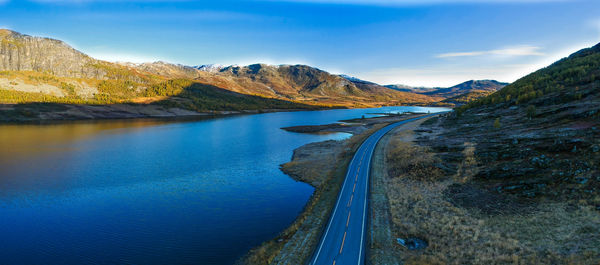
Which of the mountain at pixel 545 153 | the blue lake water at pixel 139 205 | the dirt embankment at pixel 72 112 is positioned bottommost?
the blue lake water at pixel 139 205

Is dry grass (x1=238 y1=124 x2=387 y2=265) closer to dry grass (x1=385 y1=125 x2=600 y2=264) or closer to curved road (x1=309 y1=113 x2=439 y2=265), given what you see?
curved road (x1=309 y1=113 x2=439 y2=265)

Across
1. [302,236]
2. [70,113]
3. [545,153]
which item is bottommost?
[302,236]

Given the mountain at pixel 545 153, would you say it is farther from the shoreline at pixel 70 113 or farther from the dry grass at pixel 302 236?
the shoreline at pixel 70 113

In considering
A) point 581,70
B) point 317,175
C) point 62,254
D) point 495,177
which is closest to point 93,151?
point 62,254

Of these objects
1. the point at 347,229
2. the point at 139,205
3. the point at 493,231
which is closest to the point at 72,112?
the point at 139,205

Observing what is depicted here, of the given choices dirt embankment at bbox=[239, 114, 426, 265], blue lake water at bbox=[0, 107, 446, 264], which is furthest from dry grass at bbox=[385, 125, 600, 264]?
blue lake water at bbox=[0, 107, 446, 264]

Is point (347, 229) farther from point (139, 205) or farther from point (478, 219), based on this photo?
point (139, 205)

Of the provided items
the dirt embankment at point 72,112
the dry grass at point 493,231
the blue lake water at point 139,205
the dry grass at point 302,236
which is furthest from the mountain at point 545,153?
the dirt embankment at point 72,112
